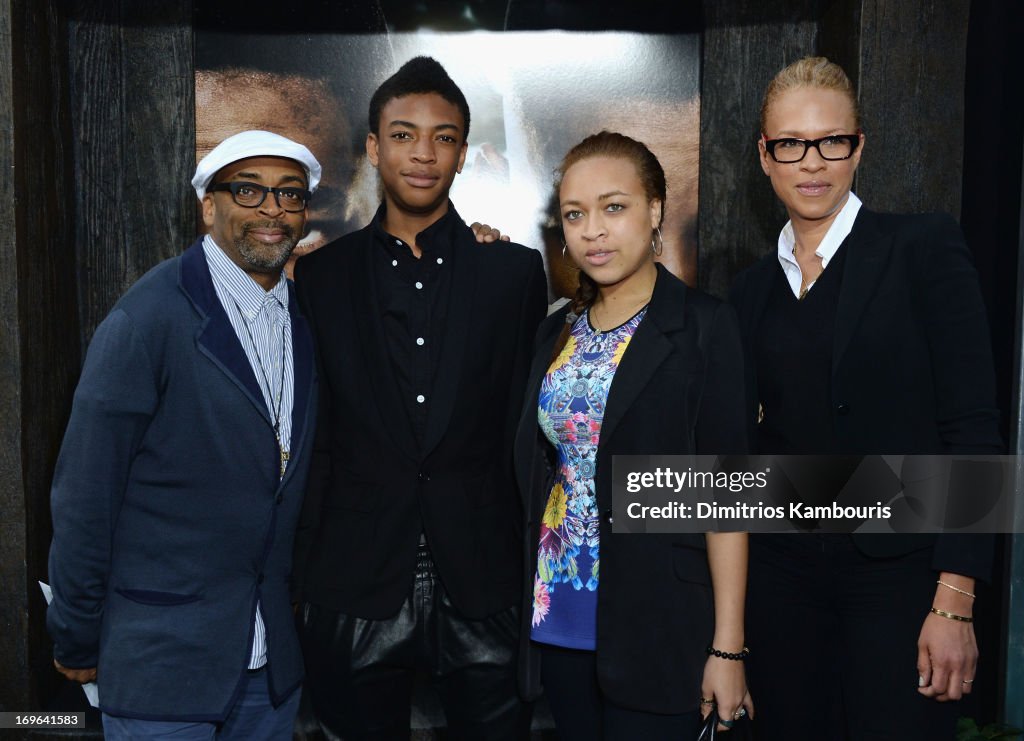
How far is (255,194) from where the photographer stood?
8.38ft

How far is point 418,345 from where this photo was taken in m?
2.68

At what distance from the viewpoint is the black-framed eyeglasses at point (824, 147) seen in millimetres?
2395

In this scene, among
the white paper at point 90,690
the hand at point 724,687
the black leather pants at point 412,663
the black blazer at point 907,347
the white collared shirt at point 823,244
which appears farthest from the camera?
the black leather pants at point 412,663

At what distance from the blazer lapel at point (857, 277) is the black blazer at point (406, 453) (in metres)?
0.95

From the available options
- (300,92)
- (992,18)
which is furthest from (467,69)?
(992,18)

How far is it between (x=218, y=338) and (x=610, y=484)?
1.09 meters

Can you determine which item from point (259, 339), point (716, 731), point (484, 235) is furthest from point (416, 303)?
point (716, 731)

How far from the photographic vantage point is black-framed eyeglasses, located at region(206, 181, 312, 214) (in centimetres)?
254

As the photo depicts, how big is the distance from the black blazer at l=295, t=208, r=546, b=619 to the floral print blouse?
1.13ft

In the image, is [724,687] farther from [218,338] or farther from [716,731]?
[218,338]

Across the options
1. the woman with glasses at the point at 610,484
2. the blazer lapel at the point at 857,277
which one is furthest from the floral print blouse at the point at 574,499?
the blazer lapel at the point at 857,277

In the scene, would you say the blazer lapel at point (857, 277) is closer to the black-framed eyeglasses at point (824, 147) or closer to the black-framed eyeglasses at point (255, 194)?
the black-framed eyeglasses at point (824, 147)

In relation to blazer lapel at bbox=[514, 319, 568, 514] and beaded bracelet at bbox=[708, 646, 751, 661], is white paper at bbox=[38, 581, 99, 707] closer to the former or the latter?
blazer lapel at bbox=[514, 319, 568, 514]

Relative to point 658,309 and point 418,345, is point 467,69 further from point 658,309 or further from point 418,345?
point 658,309
